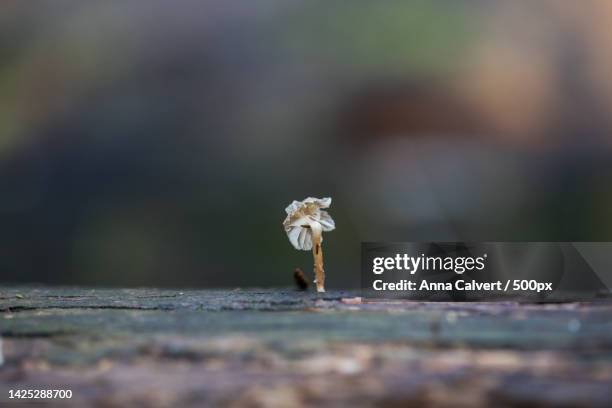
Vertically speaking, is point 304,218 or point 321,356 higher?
point 304,218

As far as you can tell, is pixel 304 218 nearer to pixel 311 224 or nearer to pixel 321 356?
pixel 311 224

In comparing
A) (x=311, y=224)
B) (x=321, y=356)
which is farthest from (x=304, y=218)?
(x=321, y=356)

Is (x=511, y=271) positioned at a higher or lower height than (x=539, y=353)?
higher

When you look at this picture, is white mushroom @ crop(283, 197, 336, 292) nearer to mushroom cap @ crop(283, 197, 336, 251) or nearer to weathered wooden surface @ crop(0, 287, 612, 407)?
mushroom cap @ crop(283, 197, 336, 251)

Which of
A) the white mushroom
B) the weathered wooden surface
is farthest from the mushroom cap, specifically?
the weathered wooden surface

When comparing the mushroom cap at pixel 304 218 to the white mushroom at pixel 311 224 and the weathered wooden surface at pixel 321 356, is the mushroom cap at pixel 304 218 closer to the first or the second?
the white mushroom at pixel 311 224

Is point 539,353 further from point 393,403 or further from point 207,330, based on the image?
point 207,330

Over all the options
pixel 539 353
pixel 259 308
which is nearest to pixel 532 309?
pixel 539 353
